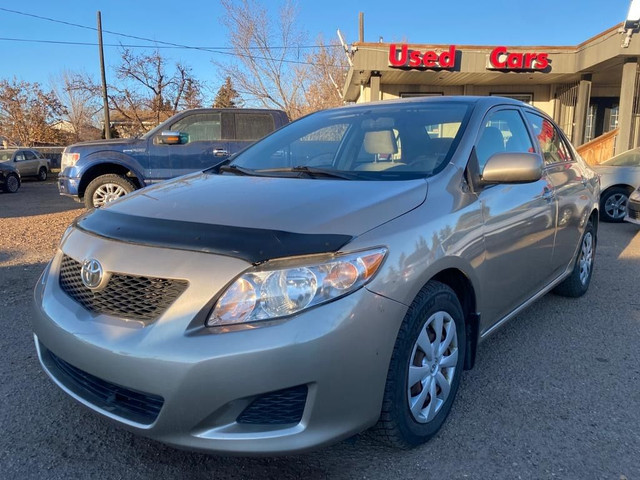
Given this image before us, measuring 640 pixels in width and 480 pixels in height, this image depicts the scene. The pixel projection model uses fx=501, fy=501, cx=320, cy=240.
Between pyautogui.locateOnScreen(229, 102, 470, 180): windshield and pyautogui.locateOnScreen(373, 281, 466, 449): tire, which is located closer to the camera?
pyautogui.locateOnScreen(373, 281, 466, 449): tire

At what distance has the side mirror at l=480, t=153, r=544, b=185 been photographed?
2.62m

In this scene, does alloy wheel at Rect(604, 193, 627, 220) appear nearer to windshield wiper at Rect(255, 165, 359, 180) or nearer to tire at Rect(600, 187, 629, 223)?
tire at Rect(600, 187, 629, 223)

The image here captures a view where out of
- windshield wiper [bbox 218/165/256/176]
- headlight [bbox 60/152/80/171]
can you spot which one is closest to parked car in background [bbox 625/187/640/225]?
windshield wiper [bbox 218/165/256/176]

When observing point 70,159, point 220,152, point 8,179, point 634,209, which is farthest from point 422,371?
point 8,179

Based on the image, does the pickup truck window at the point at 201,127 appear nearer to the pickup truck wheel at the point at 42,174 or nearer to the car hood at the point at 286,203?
the car hood at the point at 286,203

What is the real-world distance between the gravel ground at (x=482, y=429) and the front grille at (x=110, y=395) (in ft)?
1.29

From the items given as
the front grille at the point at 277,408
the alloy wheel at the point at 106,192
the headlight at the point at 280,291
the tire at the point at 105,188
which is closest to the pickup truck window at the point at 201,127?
the tire at the point at 105,188

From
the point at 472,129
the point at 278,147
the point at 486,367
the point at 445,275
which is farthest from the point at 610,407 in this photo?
the point at 278,147

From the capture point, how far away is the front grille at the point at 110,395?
1.86 m

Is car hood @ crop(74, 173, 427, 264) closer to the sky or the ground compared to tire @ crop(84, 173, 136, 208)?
closer to the sky

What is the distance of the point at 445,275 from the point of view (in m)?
2.40

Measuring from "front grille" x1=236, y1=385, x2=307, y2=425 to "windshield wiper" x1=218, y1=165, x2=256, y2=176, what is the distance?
1.58 metres

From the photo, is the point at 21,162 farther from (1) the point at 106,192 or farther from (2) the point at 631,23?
(2) the point at 631,23

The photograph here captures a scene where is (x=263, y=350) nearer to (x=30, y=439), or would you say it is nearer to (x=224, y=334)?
(x=224, y=334)
